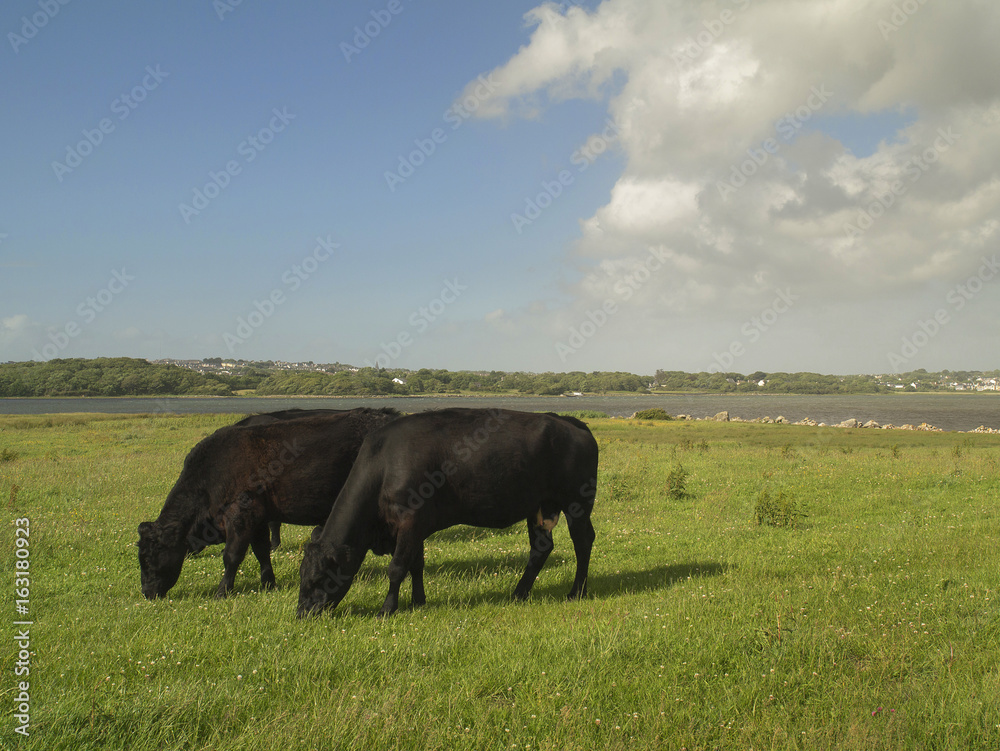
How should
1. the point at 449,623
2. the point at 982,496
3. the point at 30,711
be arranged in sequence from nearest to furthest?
1. the point at 30,711
2. the point at 449,623
3. the point at 982,496

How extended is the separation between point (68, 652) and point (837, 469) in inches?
859

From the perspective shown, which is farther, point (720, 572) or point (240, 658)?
point (720, 572)

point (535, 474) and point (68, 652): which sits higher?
point (535, 474)

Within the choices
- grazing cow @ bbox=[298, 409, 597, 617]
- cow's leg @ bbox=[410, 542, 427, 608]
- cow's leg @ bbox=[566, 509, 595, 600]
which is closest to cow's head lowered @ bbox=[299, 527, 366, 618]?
grazing cow @ bbox=[298, 409, 597, 617]

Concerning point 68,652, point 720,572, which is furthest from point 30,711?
point 720,572

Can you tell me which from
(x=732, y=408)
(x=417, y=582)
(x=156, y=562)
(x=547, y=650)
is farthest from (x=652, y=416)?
(x=547, y=650)

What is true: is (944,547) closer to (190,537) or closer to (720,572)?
(720,572)

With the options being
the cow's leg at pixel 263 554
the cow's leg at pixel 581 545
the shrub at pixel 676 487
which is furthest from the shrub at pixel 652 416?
the cow's leg at pixel 263 554

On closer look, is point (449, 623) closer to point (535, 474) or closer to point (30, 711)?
point (535, 474)

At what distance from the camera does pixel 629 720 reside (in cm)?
431

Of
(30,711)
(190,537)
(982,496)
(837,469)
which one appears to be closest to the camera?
(30,711)

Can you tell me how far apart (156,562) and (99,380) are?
198225 mm

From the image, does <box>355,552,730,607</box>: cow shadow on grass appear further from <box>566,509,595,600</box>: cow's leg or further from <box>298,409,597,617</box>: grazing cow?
<box>298,409,597,617</box>: grazing cow

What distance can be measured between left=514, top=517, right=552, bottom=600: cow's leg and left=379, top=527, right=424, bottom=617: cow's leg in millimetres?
1551
